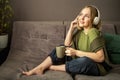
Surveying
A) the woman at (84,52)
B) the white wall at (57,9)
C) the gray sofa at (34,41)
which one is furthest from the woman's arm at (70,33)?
the white wall at (57,9)

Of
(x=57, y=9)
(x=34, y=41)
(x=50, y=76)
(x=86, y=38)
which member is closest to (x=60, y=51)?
(x=50, y=76)

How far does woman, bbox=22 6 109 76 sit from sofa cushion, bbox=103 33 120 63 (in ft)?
0.86

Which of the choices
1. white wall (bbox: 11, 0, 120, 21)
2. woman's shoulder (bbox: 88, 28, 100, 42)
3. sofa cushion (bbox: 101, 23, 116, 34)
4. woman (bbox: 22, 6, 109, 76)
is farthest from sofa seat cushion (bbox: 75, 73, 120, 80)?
white wall (bbox: 11, 0, 120, 21)

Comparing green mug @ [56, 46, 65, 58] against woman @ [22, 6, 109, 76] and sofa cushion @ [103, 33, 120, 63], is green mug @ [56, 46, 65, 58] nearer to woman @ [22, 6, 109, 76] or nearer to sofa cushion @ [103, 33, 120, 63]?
woman @ [22, 6, 109, 76]

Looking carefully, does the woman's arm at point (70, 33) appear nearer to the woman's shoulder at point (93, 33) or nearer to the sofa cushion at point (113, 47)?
the woman's shoulder at point (93, 33)

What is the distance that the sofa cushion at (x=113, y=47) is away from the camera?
241 centimetres

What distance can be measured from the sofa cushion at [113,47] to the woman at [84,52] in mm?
263

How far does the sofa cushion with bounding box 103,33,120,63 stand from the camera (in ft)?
7.91

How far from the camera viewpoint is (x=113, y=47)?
2.41 m

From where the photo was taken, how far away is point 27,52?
100 inches

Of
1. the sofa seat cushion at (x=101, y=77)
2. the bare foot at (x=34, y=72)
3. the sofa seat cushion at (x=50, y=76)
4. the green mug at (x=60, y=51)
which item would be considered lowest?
the sofa seat cushion at (x=101, y=77)

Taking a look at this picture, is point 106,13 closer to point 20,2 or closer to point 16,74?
point 20,2

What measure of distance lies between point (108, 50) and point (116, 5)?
0.83m

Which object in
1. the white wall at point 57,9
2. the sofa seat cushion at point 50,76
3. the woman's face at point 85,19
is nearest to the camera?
the sofa seat cushion at point 50,76
